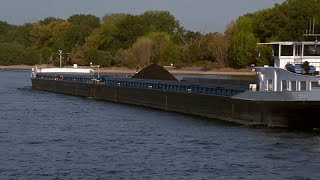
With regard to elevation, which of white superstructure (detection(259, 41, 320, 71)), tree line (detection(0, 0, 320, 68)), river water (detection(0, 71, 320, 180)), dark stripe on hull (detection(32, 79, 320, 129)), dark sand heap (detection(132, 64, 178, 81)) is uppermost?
tree line (detection(0, 0, 320, 68))

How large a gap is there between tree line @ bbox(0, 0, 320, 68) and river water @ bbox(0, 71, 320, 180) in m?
42.4

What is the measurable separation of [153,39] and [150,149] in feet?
313

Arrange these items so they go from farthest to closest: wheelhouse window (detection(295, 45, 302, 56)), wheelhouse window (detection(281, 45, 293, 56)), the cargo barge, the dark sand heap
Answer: the dark sand heap < wheelhouse window (detection(281, 45, 293, 56)) < wheelhouse window (detection(295, 45, 302, 56)) < the cargo barge

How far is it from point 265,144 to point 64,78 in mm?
36577

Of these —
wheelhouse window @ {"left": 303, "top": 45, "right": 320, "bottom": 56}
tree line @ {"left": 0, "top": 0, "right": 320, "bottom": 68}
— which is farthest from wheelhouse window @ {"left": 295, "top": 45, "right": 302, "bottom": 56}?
tree line @ {"left": 0, "top": 0, "right": 320, "bottom": 68}

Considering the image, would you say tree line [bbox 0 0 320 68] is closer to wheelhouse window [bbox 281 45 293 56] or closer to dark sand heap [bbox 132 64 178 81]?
dark sand heap [bbox 132 64 178 81]

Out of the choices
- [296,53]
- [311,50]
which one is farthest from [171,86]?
[311,50]

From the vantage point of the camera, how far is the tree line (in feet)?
283

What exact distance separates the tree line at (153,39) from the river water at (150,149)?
4240cm

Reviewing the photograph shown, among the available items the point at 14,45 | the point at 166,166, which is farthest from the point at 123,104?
the point at 14,45

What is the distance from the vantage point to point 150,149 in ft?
72.8

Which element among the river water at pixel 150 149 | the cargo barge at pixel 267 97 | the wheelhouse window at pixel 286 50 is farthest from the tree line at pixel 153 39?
the river water at pixel 150 149

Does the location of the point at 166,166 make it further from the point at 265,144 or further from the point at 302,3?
the point at 302,3

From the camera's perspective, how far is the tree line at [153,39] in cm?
8639
